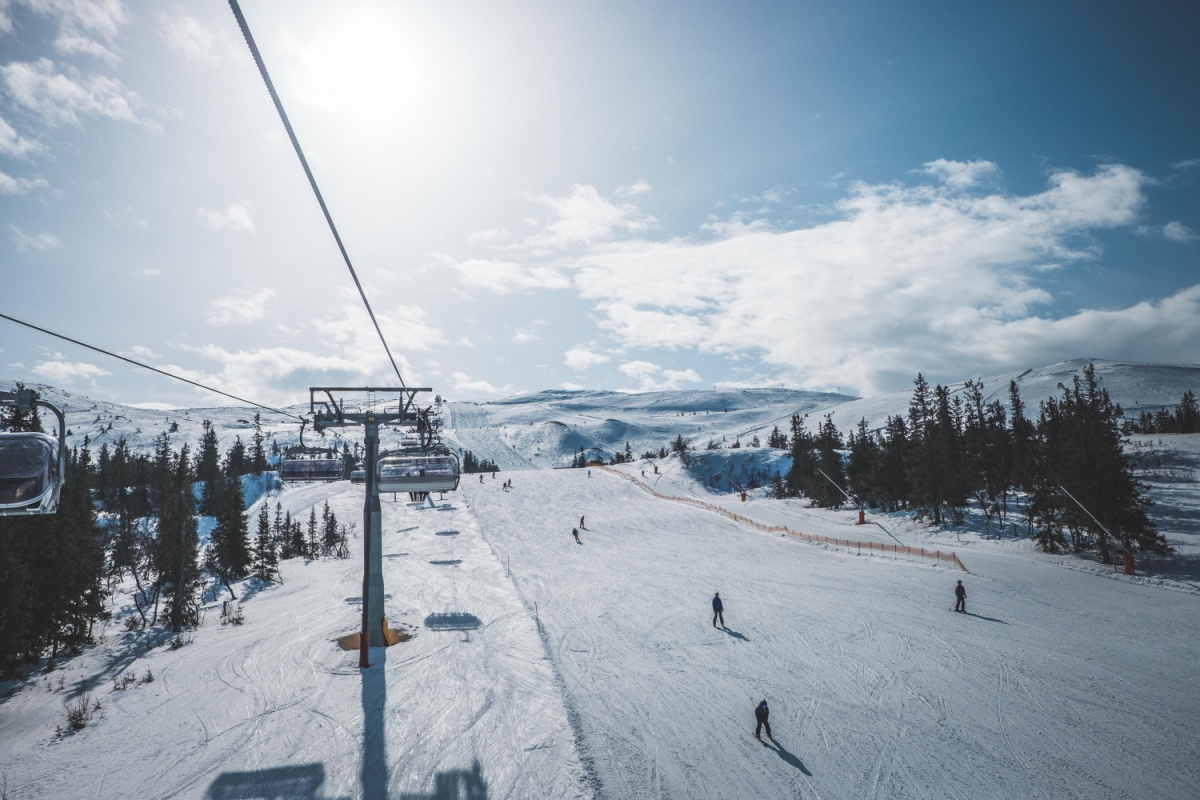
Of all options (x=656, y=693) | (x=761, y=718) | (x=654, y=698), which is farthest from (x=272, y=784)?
(x=761, y=718)

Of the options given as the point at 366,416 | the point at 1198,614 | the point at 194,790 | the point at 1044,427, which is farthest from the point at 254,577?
the point at 1044,427

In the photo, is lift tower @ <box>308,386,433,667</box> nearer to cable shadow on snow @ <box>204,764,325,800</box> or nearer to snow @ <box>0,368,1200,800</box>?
snow @ <box>0,368,1200,800</box>

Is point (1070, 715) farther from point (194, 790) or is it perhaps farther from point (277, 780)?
point (194, 790)

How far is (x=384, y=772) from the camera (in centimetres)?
1224

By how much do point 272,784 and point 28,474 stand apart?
8.46m

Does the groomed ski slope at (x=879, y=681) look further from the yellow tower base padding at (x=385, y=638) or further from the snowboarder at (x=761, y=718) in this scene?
the yellow tower base padding at (x=385, y=638)

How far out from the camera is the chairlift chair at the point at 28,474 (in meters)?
7.87

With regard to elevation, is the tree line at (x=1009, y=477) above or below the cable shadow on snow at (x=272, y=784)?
above

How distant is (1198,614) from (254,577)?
57.0m

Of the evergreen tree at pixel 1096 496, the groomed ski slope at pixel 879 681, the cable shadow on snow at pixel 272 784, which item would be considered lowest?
the groomed ski slope at pixel 879 681

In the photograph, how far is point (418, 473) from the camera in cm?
2427

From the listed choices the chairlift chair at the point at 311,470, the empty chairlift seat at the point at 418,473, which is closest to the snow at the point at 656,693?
the empty chairlift seat at the point at 418,473

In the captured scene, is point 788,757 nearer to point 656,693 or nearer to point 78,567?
point 656,693

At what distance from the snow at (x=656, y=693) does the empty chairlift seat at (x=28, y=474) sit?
7819 millimetres
